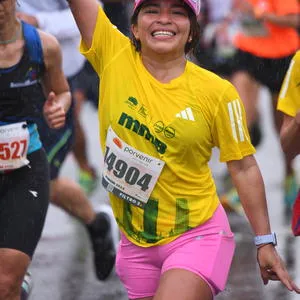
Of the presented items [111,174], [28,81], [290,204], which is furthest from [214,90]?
[290,204]

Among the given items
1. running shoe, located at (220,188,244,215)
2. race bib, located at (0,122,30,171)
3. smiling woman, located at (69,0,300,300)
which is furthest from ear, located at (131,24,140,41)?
running shoe, located at (220,188,244,215)

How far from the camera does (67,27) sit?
7.39 metres

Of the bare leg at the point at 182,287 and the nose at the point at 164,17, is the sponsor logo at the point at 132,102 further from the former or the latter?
the bare leg at the point at 182,287

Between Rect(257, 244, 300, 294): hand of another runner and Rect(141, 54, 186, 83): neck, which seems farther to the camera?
Rect(141, 54, 186, 83): neck

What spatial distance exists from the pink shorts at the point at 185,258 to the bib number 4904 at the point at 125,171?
27 cm

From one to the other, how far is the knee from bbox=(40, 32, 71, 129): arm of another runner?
0.76 meters

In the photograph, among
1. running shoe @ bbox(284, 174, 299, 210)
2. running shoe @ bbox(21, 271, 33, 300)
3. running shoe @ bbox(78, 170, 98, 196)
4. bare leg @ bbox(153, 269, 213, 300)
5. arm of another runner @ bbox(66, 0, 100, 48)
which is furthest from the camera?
running shoe @ bbox(78, 170, 98, 196)

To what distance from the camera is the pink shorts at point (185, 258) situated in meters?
5.00

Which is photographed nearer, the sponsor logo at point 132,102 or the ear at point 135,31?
the sponsor logo at point 132,102

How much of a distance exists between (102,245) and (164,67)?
252cm

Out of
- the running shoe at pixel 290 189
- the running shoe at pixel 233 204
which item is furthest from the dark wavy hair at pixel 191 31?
the running shoe at pixel 290 189

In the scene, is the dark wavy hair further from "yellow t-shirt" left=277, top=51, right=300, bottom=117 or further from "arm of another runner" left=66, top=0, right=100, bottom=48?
"yellow t-shirt" left=277, top=51, right=300, bottom=117

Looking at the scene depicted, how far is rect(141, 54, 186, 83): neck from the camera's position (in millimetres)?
5160

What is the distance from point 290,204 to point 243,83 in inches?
44.2
